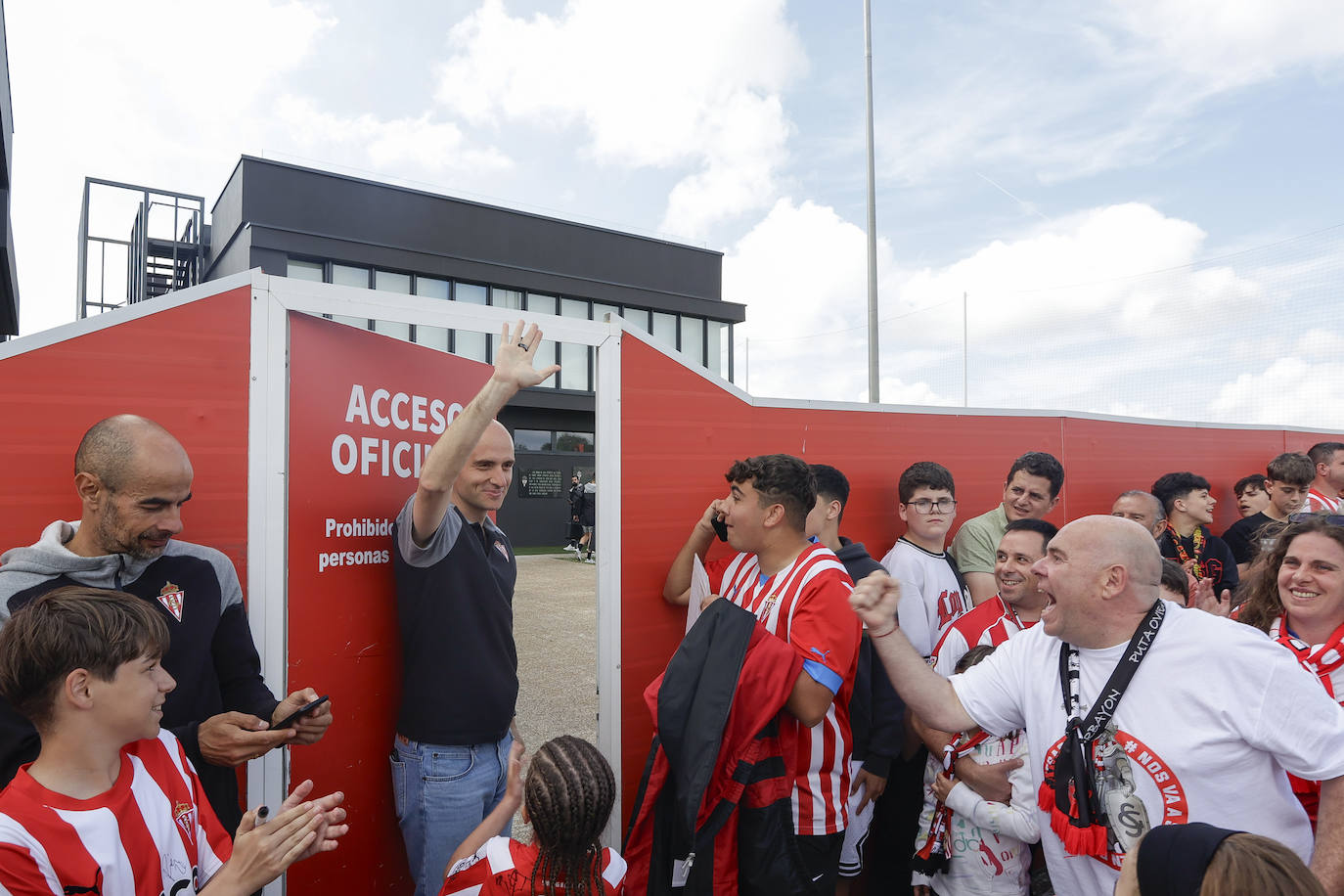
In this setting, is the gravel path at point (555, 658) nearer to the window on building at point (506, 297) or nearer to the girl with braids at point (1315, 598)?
the girl with braids at point (1315, 598)

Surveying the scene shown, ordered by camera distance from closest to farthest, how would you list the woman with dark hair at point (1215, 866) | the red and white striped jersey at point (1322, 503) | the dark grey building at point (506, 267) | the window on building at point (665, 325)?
1. the woman with dark hair at point (1215, 866)
2. the red and white striped jersey at point (1322, 503)
3. the dark grey building at point (506, 267)
4. the window on building at point (665, 325)

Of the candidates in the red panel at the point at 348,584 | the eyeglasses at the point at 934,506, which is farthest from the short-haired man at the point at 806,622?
the eyeglasses at the point at 934,506

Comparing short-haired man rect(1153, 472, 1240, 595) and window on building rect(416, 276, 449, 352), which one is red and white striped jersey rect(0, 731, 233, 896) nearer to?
short-haired man rect(1153, 472, 1240, 595)

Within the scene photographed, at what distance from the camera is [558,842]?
1.57m

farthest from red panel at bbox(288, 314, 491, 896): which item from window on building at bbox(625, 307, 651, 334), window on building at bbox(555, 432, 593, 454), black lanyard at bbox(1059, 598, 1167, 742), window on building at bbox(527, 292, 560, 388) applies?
window on building at bbox(625, 307, 651, 334)

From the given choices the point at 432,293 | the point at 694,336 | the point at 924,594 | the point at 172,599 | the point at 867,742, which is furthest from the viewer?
the point at 694,336

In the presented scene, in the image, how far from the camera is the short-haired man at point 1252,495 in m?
5.38

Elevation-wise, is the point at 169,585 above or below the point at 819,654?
above

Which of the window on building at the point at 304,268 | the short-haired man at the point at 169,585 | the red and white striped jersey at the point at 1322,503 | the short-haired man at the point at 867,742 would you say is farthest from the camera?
the window on building at the point at 304,268

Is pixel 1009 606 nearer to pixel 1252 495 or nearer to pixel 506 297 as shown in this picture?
pixel 1252 495

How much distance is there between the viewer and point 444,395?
9.02 ft

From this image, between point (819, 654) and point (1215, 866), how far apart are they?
3.59ft

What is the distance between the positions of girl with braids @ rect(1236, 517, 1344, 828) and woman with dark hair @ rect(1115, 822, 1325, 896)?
140 centimetres

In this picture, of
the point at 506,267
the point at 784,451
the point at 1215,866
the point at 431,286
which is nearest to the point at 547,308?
the point at 506,267
